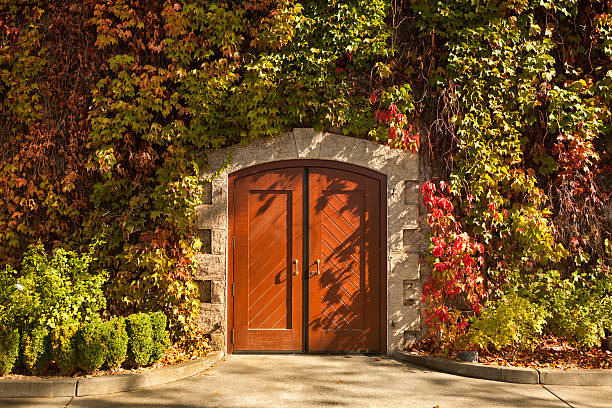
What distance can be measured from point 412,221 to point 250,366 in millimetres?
2671

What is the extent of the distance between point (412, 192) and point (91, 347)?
414 cm

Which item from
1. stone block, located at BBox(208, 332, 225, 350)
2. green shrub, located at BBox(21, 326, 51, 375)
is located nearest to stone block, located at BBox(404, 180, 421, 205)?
stone block, located at BBox(208, 332, 225, 350)

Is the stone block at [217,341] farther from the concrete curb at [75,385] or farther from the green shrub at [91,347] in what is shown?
the green shrub at [91,347]

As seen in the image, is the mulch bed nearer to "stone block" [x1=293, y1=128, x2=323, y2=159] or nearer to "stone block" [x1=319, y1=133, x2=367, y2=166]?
"stone block" [x1=319, y1=133, x2=367, y2=166]

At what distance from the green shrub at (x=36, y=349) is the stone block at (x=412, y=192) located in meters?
4.40

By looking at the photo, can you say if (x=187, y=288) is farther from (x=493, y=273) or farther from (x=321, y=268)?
(x=493, y=273)

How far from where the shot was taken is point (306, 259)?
22.5 ft

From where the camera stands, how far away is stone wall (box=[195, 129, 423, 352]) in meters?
6.71

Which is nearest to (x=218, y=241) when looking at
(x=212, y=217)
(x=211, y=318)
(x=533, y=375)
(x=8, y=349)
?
(x=212, y=217)

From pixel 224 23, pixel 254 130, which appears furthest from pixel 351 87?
pixel 224 23

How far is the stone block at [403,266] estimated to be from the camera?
675cm

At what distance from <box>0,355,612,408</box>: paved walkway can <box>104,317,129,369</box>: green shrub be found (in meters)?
0.43

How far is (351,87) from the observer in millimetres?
6836

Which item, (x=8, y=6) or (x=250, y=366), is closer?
(x=250, y=366)
